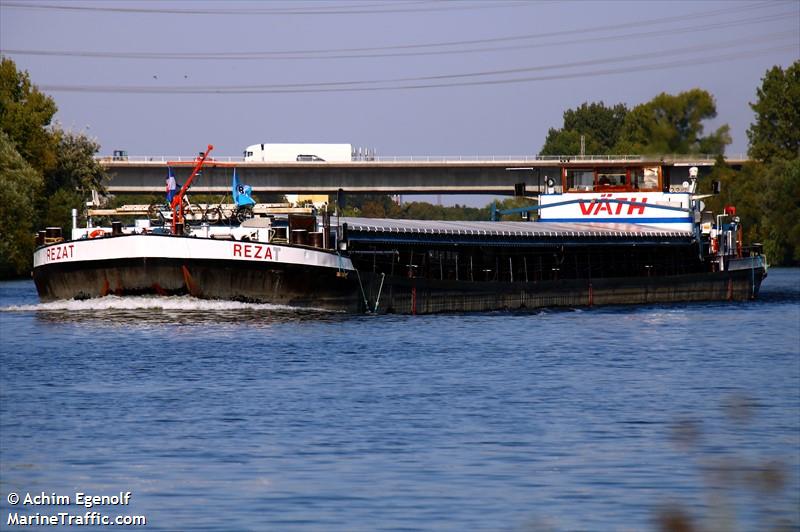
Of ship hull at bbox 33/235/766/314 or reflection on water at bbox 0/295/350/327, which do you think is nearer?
reflection on water at bbox 0/295/350/327

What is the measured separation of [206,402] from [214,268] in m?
16.9

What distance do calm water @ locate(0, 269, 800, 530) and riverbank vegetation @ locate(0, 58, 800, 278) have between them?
438 inches

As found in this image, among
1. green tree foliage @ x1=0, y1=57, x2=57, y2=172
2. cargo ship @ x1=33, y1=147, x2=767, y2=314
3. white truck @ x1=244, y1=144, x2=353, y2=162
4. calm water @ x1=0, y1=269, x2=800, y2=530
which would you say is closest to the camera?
calm water @ x1=0, y1=269, x2=800, y2=530

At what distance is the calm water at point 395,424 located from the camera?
14.3 meters

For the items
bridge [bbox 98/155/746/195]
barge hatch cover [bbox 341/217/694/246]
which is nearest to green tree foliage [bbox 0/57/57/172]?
bridge [bbox 98/155/746/195]

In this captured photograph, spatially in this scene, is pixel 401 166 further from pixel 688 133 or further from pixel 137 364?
pixel 137 364

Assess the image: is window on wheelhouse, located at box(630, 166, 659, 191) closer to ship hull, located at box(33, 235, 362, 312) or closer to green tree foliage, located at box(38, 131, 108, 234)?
ship hull, located at box(33, 235, 362, 312)

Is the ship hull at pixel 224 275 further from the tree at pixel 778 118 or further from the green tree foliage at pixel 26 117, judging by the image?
the tree at pixel 778 118

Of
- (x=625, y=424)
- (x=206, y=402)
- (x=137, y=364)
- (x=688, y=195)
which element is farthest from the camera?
(x=688, y=195)

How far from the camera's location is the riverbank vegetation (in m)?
70.3

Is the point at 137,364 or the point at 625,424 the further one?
the point at 137,364

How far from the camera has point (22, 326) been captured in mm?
36000

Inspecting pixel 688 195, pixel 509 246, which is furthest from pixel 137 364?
pixel 688 195

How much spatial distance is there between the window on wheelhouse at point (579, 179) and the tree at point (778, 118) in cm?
5641
